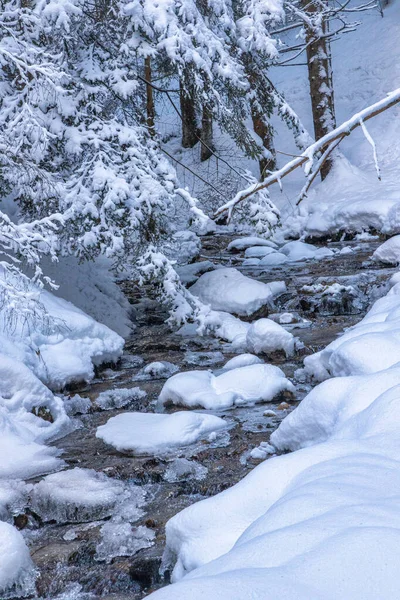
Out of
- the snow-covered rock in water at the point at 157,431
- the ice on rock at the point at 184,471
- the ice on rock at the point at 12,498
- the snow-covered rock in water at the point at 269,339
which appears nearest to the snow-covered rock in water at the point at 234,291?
the snow-covered rock in water at the point at 269,339

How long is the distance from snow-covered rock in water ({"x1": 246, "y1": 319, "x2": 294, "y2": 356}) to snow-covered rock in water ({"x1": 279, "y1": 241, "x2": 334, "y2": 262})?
15.9ft

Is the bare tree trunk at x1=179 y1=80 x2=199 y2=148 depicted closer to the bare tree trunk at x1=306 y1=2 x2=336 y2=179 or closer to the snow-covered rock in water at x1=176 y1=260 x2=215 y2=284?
the snow-covered rock in water at x1=176 y1=260 x2=215 y2=284

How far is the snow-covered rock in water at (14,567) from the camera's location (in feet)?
11.1

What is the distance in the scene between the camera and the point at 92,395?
21.0 feet

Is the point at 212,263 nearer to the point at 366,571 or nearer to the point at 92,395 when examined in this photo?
the point at 92,395

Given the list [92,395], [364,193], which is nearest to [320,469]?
[92,395]

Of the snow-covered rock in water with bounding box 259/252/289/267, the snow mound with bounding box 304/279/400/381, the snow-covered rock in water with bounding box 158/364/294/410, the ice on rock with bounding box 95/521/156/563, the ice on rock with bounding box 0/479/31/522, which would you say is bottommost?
the snow-covered rock in water with bounding box 259/252/289/267

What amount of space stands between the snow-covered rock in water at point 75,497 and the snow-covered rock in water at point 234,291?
443 cm

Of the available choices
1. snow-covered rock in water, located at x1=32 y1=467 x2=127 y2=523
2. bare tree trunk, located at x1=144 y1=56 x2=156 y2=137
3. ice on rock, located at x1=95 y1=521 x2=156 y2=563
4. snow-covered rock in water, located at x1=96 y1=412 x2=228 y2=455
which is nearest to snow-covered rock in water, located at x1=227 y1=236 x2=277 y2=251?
bare tree trunk, located at x1=144 y1=56 x2=156 y2=137

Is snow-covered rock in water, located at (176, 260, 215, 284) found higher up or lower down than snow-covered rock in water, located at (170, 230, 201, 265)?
lower down

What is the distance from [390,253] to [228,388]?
5388mm

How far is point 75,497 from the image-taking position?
4.25 m

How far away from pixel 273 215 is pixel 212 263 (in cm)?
306

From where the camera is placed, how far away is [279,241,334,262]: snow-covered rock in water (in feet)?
39.5
